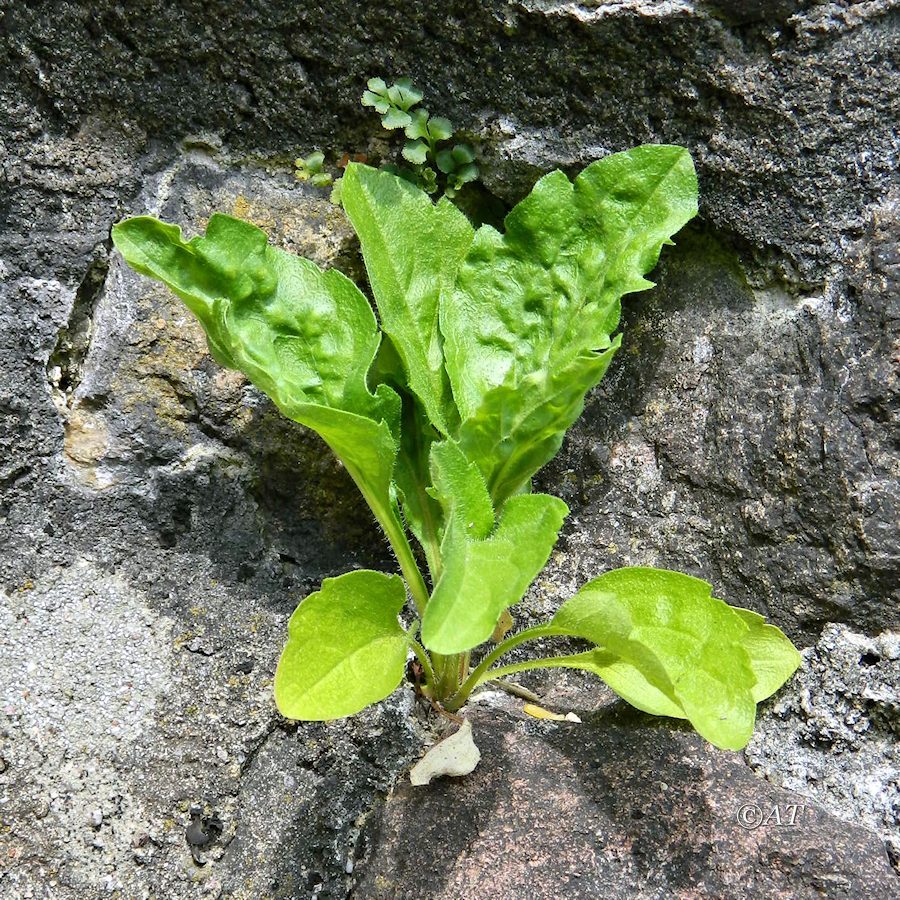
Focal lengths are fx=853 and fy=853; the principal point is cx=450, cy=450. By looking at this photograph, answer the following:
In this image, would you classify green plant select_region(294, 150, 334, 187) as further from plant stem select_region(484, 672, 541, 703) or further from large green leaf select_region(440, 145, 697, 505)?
plant stem select_region(484, 672, 541, 703)

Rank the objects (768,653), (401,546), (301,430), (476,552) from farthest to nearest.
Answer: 1. (301,430)
2. (401,546)
3. (768,653)
4. (476,552)

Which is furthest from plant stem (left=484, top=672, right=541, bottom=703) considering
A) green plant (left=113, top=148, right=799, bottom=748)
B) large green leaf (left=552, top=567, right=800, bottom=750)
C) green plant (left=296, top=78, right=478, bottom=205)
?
green plant (left=296, top=78, right=478, bottom=205)

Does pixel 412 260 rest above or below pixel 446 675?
above

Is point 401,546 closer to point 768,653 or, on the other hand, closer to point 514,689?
point 514,689

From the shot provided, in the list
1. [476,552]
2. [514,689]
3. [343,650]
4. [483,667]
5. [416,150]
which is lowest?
[514,689]

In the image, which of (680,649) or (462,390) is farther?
(462,390)

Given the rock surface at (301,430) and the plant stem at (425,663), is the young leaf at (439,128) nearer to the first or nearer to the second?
the rock surface at (301,430)

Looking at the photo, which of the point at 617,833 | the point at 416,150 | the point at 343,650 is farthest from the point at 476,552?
the point at 416,150
